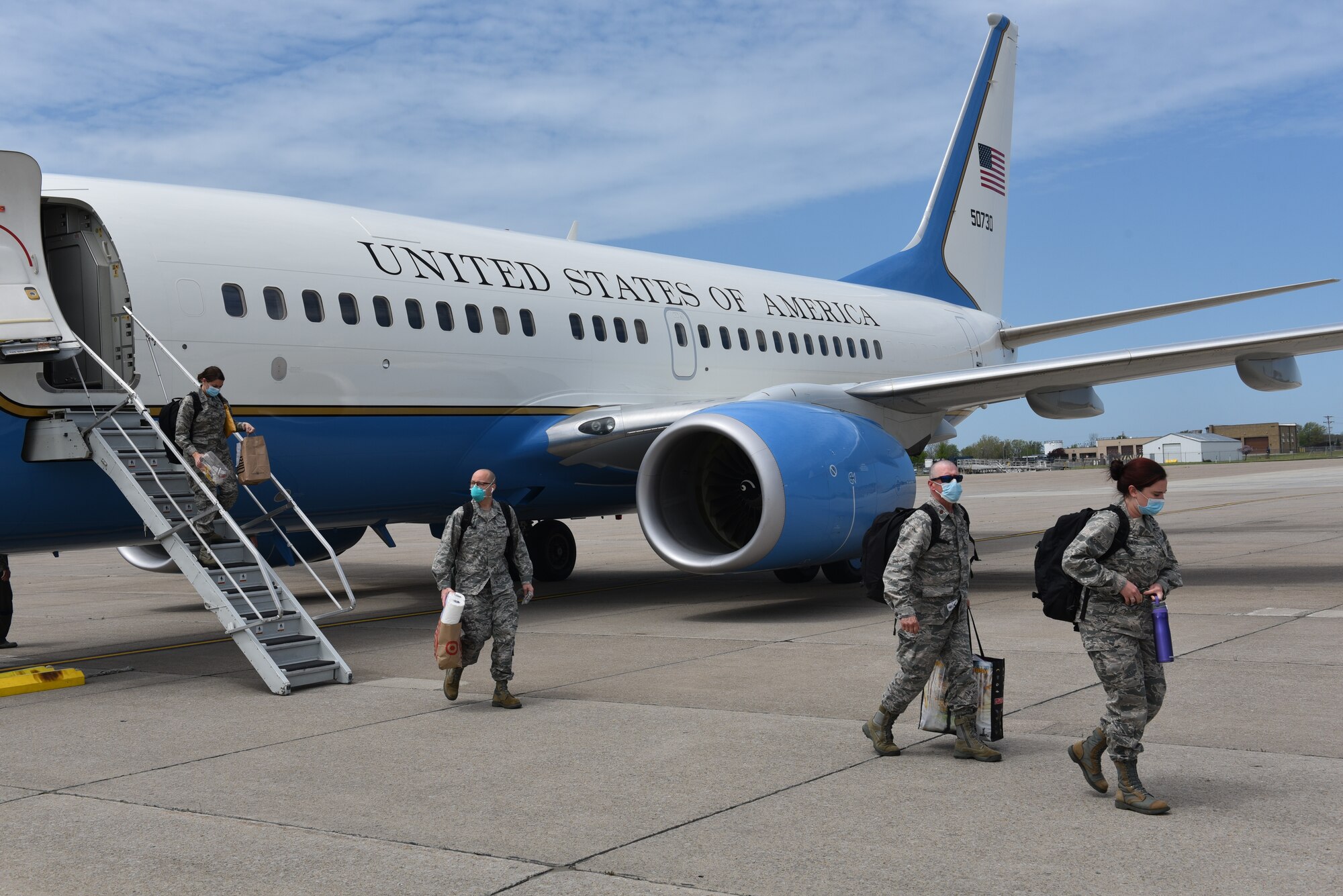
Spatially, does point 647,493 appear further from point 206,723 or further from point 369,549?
point 369,549

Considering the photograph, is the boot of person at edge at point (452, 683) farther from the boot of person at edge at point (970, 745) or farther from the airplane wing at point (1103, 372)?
the airplane wing at point (1103, 372)

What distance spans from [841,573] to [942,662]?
8072mm

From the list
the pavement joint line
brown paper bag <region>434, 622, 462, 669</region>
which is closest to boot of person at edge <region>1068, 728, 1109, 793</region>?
the pavement joint line

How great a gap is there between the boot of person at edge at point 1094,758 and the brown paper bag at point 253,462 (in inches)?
243

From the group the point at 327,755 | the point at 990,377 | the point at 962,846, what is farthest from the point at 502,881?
the point at 990,377

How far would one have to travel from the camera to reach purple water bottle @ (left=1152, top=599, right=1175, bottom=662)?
5055 mm

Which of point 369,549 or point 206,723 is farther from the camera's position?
point 369,549

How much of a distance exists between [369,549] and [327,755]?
1855 centimetres

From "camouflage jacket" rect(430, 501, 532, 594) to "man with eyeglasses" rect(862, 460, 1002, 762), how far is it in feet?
8.82

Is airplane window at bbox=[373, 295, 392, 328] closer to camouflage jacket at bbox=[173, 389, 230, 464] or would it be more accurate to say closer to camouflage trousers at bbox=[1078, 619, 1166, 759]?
camouflage jacket at bbox=[173, 389, 230, 464]

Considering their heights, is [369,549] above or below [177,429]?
below

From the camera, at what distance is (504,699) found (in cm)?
762

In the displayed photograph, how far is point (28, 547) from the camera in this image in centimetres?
927

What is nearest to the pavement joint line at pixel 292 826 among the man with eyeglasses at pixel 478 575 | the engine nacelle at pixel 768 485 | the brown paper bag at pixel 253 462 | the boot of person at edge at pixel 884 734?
the boot of person at edge at pixel 884 734
